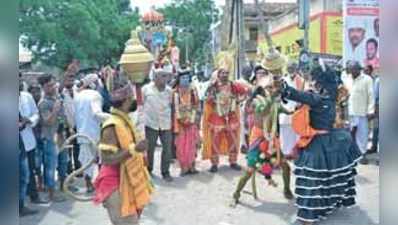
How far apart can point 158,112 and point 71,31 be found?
863 inches

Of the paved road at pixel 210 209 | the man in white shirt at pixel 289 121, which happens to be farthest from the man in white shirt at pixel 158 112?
the man in white shirt at pixel 289 121

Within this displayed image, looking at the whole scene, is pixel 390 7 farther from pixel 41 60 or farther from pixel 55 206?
pixel 41 60

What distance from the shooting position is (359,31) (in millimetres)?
12445

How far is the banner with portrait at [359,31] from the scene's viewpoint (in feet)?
39.7

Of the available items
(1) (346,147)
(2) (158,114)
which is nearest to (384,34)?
(1) (346,147)

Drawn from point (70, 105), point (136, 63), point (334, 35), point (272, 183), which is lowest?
point (272, 183)

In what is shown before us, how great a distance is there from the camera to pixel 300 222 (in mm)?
5922

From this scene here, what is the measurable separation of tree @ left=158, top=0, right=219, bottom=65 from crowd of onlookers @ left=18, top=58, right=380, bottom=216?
4595 centimetres

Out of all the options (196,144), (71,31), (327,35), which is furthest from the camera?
(71,31)

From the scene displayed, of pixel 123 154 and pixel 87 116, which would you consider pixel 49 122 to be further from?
pixel 123 154

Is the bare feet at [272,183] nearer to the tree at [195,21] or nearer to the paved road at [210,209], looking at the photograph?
the paved road at [210,209]

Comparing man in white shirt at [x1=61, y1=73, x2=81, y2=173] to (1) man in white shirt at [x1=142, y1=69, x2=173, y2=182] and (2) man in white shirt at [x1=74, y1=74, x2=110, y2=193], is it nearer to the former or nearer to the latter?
(2) man in white shirt at [x1=74, y1=74, x2=110, y2=193]

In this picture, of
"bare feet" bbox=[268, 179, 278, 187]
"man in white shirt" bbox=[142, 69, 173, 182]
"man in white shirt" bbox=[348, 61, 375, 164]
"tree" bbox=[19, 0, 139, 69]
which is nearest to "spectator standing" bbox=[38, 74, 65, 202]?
"man in white shirt" bbox=[142, 69, 173, 182]

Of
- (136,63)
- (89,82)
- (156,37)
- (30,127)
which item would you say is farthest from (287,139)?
(156,37)
